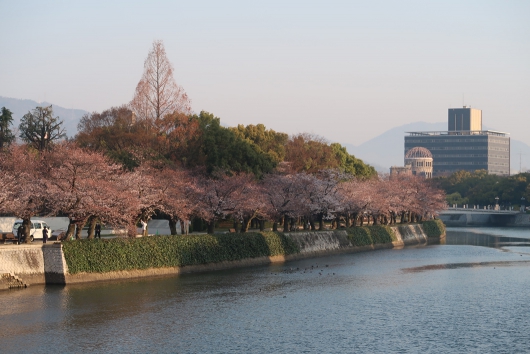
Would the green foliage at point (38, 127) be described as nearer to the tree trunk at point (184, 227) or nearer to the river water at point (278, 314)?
the tree trunk at point (184, 227)

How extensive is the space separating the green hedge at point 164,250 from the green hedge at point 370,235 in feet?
57.3

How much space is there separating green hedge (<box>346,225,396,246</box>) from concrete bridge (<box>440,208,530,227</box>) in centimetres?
6649

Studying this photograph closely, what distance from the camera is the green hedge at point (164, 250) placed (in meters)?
48.1

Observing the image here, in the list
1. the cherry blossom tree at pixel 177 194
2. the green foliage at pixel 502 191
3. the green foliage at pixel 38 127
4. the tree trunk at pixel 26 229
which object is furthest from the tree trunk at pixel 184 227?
the green foliage at pixel 502 191

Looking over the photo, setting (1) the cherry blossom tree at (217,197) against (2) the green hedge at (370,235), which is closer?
(1) the cherry blossom tree at (217,197)

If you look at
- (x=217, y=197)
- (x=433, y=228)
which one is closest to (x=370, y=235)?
(x=217, y=197)

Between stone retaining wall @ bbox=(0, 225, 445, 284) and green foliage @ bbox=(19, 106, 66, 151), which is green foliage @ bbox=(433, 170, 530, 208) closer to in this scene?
green foliage @ bbox=(19, 106, 66, 151)

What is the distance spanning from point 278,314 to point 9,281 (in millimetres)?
16512

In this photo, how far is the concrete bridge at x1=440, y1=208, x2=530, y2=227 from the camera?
16162cm

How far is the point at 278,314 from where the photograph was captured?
130 feet

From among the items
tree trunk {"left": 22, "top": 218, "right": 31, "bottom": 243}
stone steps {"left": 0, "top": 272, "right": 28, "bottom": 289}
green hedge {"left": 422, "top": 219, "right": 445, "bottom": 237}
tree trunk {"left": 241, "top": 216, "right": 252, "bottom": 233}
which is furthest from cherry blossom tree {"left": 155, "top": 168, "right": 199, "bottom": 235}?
green hedge {"left": 422, "top": 219, "right": 445, "bottom": 237}

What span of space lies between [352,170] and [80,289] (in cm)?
7288

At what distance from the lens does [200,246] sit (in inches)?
2266

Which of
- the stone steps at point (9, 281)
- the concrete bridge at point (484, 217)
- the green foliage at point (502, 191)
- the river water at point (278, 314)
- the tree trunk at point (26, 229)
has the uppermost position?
the green foliage at point (502, 191)
